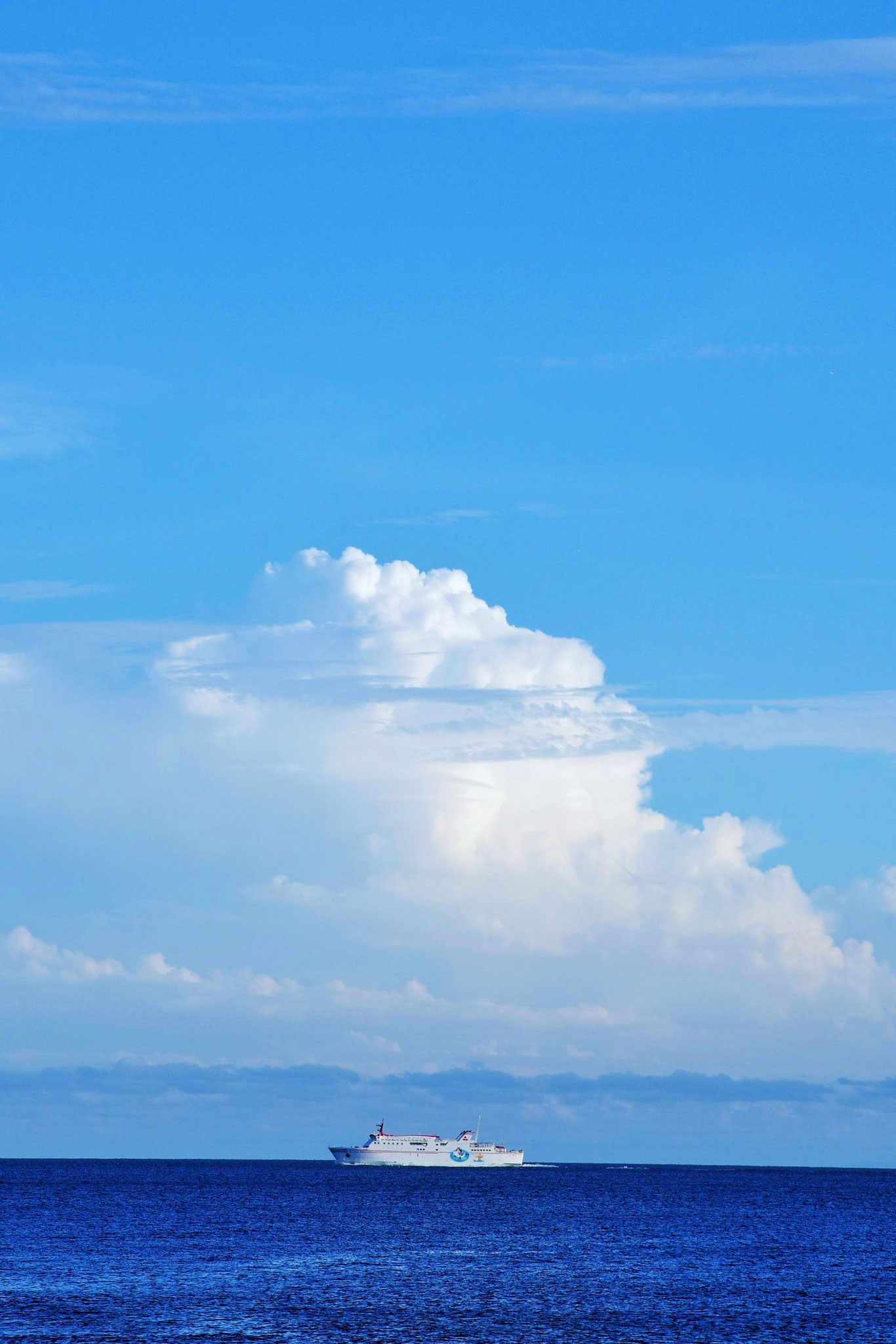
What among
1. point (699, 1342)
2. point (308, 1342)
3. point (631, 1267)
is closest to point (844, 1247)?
point (631, 1267)

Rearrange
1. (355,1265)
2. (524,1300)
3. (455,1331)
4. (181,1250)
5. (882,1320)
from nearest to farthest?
(455,1331), (882,1320), (524,1300), (355,1265), (181,1250)

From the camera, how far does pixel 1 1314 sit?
106 m

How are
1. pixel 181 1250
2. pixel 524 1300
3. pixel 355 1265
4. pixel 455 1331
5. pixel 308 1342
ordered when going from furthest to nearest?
pixel 181 1250
pixel 355 1265
pixel 524 1300
pixel 455 1331
pixel 308 1342

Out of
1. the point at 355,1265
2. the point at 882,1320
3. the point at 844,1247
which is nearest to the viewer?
the point at 882,1320

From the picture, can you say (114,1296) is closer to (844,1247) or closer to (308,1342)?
(308,1342)

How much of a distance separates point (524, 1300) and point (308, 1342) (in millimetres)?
31818

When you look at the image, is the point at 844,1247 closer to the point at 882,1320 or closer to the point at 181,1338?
the point at 882,1320

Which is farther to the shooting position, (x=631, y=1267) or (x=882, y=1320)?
(x=631, y=1267)

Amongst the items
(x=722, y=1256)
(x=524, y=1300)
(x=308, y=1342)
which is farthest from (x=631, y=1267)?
(x=308, y=1342)

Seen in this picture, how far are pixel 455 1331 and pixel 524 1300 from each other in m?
21.7

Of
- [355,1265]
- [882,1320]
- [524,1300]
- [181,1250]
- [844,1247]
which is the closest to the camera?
[882,1320]

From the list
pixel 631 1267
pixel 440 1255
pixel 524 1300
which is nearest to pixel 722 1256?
pixel 631 1267

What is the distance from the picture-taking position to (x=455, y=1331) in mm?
102375

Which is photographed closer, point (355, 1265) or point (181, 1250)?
point (355, 1265)
